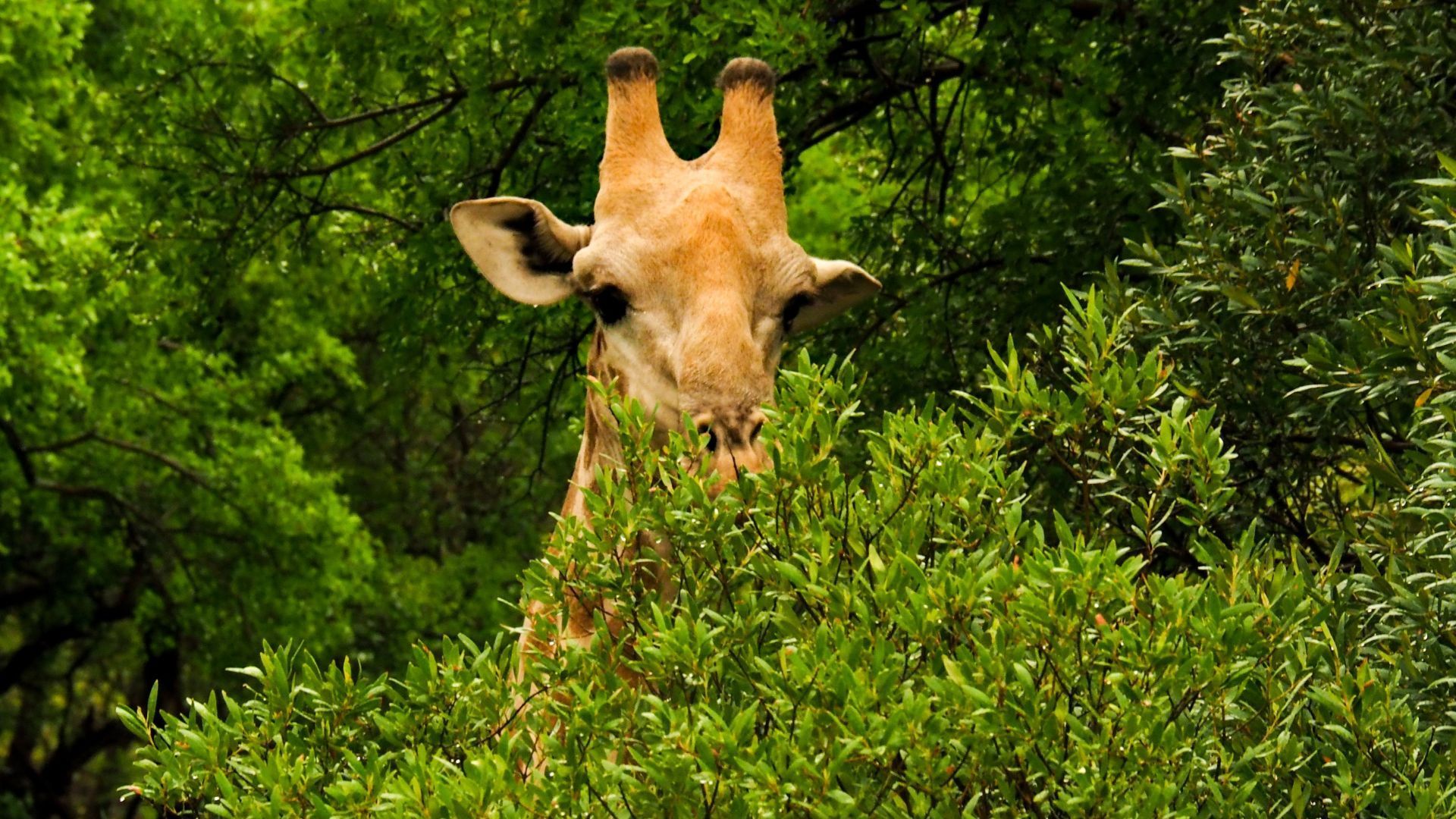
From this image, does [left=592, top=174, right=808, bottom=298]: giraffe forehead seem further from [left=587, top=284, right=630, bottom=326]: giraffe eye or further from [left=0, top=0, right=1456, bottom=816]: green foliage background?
[left=0, top=0, right=1456, bottom=816]: green foliage background

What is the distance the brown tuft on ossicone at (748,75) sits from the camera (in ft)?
21.5

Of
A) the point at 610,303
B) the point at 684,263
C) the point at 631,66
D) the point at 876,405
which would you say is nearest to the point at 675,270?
the point at 684,263

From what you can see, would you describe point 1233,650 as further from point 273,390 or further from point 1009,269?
point 273,390

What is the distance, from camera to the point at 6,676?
77.7 feet

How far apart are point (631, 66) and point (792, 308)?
1.06 metres

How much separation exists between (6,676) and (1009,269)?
17.6 meters

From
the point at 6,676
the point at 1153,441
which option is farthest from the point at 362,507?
the point at 1153,441

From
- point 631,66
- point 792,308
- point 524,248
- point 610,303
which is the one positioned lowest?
point 792,308

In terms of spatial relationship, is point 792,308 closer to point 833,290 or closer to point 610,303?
point 833,290

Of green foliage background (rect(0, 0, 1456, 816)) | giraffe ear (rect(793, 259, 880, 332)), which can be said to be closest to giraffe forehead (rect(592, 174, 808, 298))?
giraffe ear (rect(793, 259, 880, 332))

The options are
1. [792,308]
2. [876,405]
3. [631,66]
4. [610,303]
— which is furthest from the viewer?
[876,405]

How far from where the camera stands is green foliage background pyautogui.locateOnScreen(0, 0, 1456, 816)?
12.3 ft

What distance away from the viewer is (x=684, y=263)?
228 inches

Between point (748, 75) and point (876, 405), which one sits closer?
point (748, 75)
